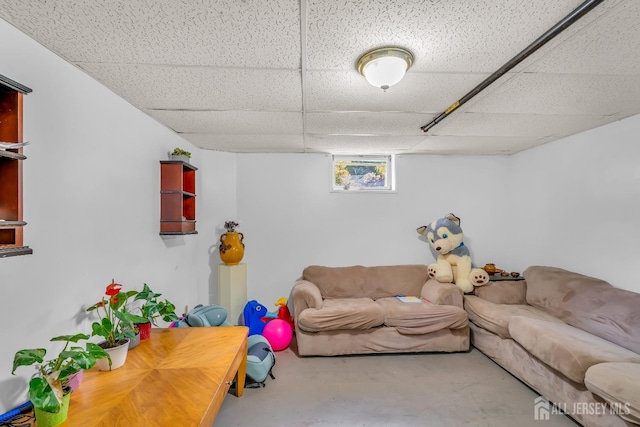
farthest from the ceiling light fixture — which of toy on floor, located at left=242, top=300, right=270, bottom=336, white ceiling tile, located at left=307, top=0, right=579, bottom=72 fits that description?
toy on floor, located at left=242, top=300, right=270, bottom=336

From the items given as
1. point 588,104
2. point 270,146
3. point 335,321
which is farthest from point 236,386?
point 588,104

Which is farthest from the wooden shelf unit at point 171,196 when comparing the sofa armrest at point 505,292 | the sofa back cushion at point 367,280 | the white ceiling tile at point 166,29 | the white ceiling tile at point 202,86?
the sofa armrest at point 505,292

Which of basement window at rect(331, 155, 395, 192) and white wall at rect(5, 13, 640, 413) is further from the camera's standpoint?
basement window at rect(331, 155, 395, 192)

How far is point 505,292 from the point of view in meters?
3.28

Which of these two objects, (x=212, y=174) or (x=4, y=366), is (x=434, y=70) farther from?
(x=212, y=174)

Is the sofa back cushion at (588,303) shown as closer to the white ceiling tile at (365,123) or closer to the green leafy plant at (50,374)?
the white ceiling tile at (365,123)

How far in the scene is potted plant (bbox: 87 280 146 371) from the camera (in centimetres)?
156

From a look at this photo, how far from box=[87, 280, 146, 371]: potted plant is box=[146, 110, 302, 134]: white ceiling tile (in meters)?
1.42

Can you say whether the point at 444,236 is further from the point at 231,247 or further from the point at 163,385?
the point at 163,385

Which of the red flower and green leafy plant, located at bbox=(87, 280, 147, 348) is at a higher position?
the red flower

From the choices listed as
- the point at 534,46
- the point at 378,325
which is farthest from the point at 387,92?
the point at 378,325

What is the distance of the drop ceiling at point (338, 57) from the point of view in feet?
3.98

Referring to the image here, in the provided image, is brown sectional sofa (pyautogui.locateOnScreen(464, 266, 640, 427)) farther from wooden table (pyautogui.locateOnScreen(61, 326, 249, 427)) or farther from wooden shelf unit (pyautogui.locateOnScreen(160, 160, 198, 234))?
wooden shelf unit (pyautogui.locateOnScreen(160, 160, 198, 234))

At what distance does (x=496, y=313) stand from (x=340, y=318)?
4.94 feet
